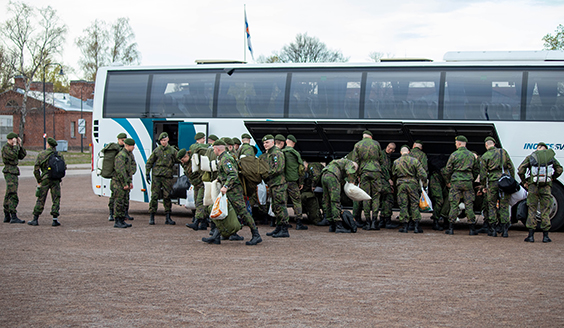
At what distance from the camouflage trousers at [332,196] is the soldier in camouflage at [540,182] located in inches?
131

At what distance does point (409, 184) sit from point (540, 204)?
2.40 meters

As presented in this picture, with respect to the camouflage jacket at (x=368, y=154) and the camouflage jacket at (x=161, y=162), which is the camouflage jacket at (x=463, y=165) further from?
the camouflage jacket at (x=161, y=162)

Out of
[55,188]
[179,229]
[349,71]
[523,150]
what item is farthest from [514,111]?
[55,188]

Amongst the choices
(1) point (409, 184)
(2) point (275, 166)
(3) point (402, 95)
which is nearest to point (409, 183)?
(1) point (409, 184)

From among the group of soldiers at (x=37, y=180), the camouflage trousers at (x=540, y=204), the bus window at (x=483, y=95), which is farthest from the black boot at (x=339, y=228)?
the group of soldiers at (x=37, y=180)

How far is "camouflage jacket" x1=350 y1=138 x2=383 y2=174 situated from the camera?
11602 mm

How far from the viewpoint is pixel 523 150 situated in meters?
11.5

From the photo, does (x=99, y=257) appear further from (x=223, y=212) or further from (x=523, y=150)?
(x=523, y=150)

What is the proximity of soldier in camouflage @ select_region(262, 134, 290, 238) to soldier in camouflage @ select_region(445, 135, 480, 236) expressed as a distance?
333 cm

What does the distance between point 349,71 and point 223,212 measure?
5.26 metres

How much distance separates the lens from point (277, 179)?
10297 millimetres

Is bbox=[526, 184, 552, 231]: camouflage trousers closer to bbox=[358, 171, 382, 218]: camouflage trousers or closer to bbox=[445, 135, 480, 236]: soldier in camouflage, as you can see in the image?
bbox=[445, 135, 480, 236]: soldier in camouflage

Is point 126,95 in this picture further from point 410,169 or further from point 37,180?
point 410,169

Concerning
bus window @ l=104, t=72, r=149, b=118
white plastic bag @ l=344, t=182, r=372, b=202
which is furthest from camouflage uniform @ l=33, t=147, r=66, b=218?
white plastic bag @ l=344, t=182, r=372, b=202
